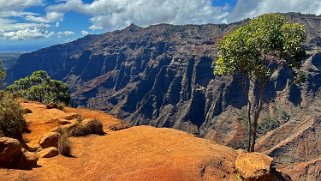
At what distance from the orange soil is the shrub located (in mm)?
1871

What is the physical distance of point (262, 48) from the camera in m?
34.4

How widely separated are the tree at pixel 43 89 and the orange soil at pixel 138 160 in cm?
5476

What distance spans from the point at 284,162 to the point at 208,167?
184062 millimetres

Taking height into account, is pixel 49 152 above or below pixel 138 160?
above

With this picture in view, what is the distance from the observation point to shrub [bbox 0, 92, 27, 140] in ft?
107

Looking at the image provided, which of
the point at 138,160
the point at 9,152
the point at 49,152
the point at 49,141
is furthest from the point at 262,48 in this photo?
the point at 9,152

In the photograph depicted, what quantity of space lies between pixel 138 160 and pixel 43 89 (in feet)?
219

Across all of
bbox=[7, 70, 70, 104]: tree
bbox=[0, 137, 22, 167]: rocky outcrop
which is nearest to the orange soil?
bbox=[0, 137, 22, 167]: rocky outcrop

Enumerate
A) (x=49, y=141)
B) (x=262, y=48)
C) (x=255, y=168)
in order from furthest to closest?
(x=262, y=48) < (x=49, y=141) < (x=255, y=168)

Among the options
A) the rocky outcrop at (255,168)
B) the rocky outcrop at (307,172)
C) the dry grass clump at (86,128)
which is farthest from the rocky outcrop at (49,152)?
the rocky outcrop at (307,172)

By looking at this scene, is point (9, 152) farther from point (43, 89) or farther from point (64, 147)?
point (43, 89)

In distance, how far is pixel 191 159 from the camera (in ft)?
91.0

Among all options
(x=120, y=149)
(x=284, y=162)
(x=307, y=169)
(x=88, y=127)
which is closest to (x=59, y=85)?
(x=88, y=127)

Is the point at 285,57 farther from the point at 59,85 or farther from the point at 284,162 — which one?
the point at 284,162
